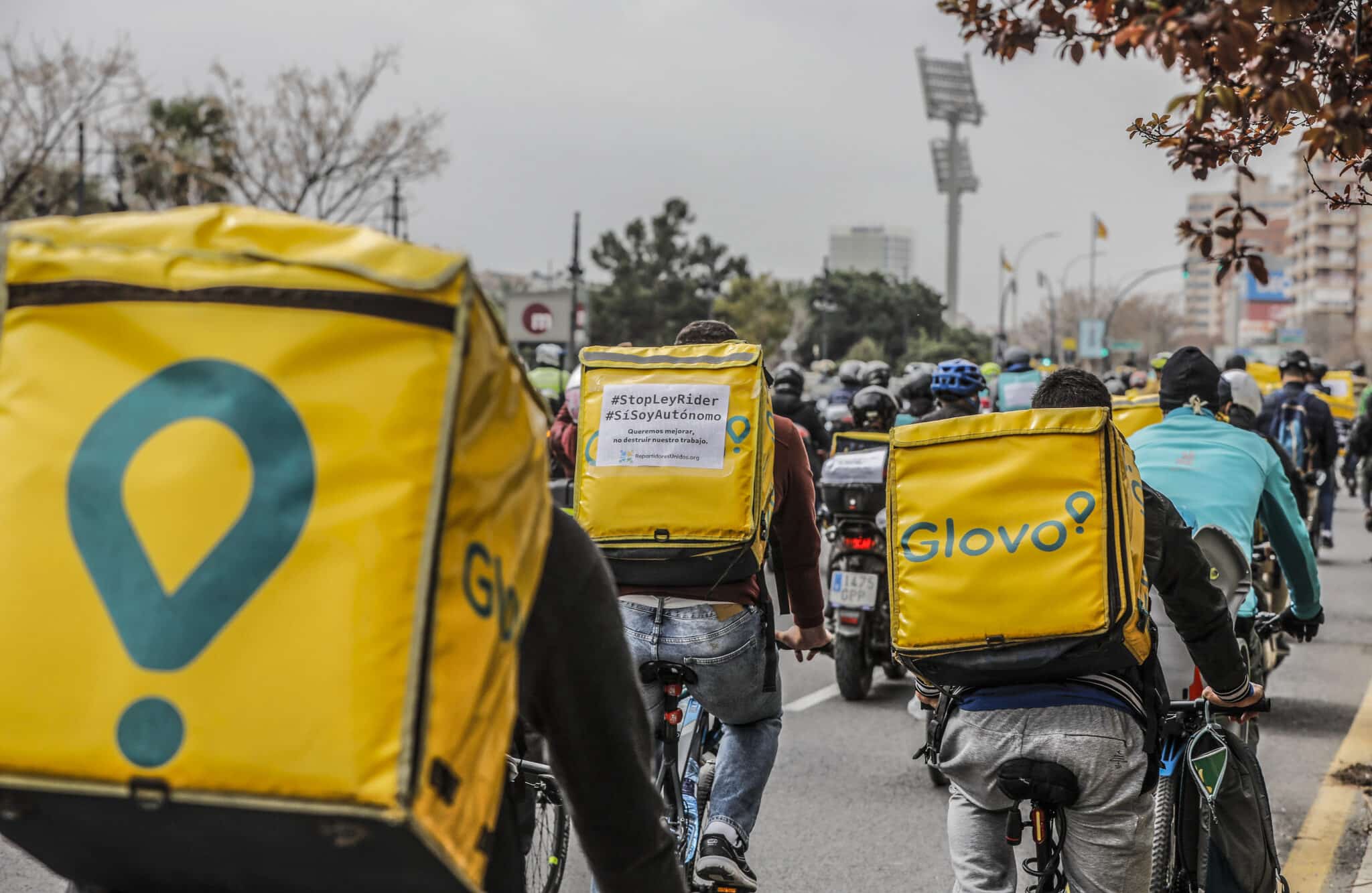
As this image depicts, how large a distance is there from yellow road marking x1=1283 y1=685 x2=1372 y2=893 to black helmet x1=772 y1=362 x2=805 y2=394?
6.21m

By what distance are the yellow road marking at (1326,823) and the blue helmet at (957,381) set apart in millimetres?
2590

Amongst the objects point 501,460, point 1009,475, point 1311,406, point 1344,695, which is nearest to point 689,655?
point 1009,475

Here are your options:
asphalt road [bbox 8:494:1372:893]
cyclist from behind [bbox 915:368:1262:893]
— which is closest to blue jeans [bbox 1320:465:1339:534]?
asphalt road [bbox 8:494:1372:893]

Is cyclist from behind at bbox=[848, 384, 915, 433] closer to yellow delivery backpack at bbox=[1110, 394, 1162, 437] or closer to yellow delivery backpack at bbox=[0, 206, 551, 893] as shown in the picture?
yellow delivery backpack at bbox=[1110, 394, 1162, 437]

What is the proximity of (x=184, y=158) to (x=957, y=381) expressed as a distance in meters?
26.9

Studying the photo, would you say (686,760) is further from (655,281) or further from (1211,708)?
(655,281)

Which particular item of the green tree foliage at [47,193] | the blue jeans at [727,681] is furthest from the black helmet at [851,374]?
the green tree foliage at [47,193]

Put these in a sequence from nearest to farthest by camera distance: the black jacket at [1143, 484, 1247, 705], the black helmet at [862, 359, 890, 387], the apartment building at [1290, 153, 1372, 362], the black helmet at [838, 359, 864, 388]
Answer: the black jacket at [1143, 484, 1247, 705]
the black helmet at [862, 359, 890, 387]
the black helmet at [838, 359, 864, 388]
the apartment building at [1290, 153, 1372, 362]

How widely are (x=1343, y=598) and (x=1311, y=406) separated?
2270mm

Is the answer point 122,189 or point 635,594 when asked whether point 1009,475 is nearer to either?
point 635,594

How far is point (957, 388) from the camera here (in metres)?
7.93

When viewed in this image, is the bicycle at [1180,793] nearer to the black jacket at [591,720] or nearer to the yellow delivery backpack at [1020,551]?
the yellow delivery backpack at [1020,551]

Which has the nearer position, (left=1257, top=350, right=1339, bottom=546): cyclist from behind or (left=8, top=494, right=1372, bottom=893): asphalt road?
(left=8, top=494, right=1372, bottom=893): asphalt road

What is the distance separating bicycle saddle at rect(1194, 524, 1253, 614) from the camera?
4730 mm
